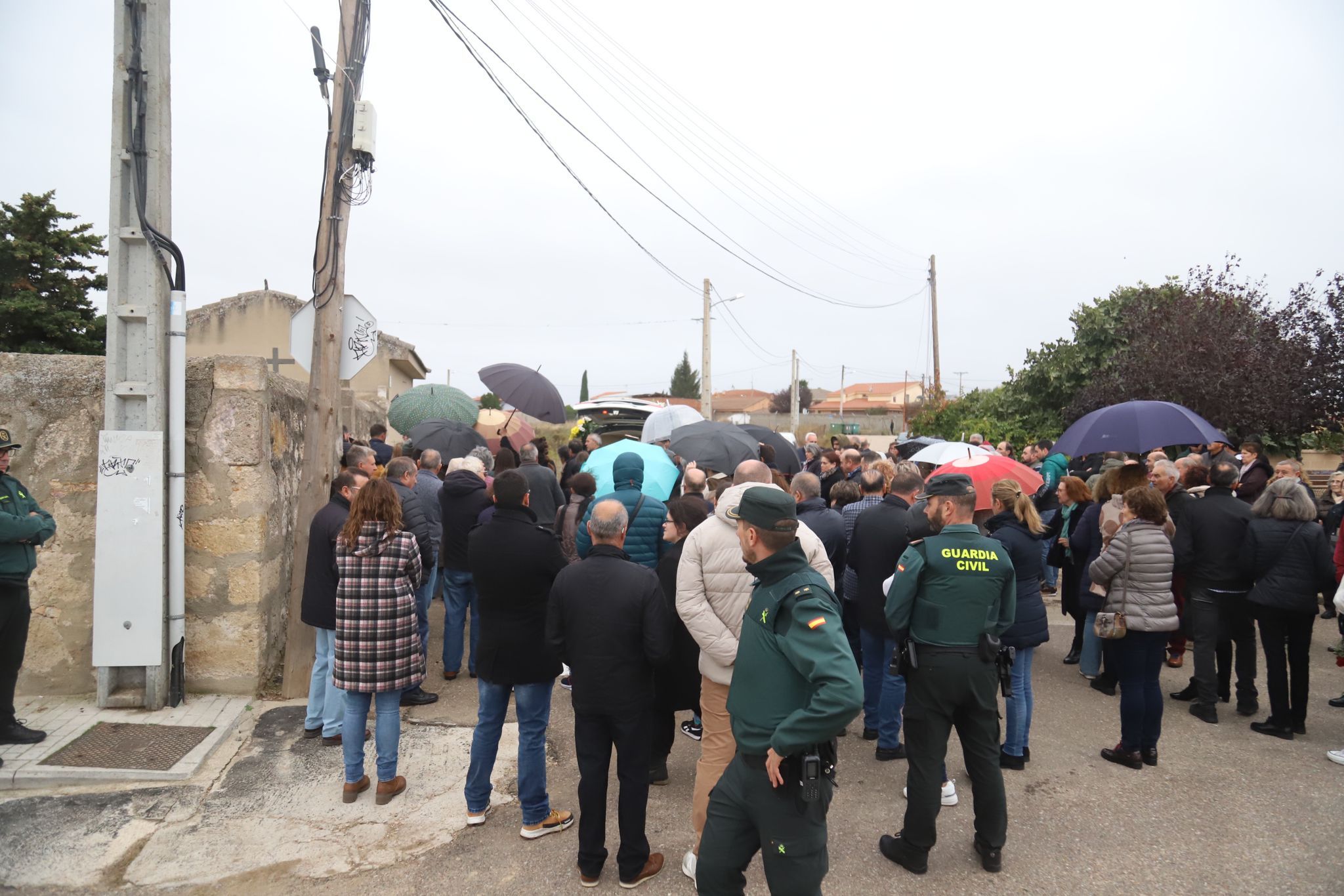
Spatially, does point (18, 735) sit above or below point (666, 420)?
below

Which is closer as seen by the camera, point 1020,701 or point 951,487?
point 951,487

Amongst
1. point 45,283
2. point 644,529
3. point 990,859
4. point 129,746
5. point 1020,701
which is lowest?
point 990,859

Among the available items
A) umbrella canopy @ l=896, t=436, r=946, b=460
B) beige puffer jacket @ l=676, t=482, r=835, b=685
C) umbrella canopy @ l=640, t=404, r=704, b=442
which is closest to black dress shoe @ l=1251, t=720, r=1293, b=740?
beige puffer jacket @ l=676, t=482, r=835, b=685

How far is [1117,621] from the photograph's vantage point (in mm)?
5062

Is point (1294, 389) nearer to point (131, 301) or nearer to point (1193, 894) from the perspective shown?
point (1193, 894)

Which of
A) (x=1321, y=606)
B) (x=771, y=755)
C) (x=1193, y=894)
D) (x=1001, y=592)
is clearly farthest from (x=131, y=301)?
(x=1321, y=606)

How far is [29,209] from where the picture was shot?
52.4 ft

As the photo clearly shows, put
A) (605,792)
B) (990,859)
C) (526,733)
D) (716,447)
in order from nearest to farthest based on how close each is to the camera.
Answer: (605,792)
(990,859)
(526,733)
(716,447)

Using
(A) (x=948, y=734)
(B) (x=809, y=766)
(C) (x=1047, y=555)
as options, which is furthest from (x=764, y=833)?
(C) (x=1047, y=555)

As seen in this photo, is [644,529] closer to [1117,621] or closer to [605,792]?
[605,792]

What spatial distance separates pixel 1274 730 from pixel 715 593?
4791mm

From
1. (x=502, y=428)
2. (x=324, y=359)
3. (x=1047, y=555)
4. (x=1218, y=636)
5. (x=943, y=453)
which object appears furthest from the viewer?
(x=502, y=428)

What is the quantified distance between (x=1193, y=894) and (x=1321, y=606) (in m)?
8.66

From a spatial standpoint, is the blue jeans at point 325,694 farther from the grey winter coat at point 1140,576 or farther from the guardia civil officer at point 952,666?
the grey winter coat at point 1140,576
